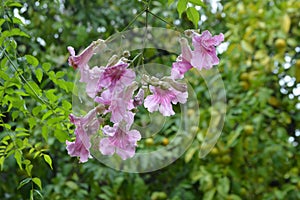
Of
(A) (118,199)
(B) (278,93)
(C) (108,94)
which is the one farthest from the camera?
(B) (278,93)

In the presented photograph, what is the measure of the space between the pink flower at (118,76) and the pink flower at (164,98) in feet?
0.23

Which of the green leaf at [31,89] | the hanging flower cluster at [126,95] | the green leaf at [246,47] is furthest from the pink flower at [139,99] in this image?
the green leaf at [246,47]

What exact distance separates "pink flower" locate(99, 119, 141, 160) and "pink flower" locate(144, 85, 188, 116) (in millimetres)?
46

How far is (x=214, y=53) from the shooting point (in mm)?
635

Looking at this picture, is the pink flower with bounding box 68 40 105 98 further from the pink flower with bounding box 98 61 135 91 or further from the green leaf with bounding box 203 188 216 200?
the green leaf with bounding box 203 188 216 200

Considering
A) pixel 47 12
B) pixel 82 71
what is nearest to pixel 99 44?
pixel 82 71

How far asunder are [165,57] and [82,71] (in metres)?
1.06

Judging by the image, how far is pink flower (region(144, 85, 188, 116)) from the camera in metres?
0.63

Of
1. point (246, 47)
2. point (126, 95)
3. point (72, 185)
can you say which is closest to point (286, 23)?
point (246, 47)

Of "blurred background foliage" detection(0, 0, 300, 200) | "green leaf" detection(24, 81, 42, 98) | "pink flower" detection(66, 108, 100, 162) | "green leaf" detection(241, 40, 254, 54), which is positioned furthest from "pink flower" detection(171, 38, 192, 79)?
"green leaf" detection(241, 40, 254, 54)

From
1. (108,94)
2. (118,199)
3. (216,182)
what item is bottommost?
(118,199)

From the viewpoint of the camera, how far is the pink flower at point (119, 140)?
2.02ft

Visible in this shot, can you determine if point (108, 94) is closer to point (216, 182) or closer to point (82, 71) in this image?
A: point (82, 71)

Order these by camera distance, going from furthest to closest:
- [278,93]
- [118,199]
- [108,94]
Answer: [278,93] → [118,199] → [108,94]
